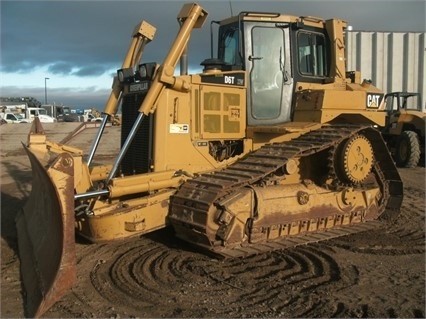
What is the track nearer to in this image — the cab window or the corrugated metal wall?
the cab window

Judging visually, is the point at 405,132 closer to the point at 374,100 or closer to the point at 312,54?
the point at 374,100

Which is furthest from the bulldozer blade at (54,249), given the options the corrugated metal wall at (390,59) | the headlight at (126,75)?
the corrugated metal wall at (390,59)

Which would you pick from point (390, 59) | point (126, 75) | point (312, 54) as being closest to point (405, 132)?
point (390, 59)

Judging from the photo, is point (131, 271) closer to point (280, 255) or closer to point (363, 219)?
point (280, 255)

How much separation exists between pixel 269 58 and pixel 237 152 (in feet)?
4.53

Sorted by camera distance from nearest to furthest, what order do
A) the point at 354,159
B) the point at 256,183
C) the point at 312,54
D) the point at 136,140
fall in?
1. the point at 256,183
2. the point at 136,140
3. the point at 354,159
4. the point at 312,54

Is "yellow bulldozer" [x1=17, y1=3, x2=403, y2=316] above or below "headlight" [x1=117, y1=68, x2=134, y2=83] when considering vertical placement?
below

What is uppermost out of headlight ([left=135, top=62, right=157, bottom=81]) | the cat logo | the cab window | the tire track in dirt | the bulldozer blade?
the cab window

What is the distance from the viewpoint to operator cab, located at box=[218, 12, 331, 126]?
6.64 m

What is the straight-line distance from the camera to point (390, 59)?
1639 centimetres

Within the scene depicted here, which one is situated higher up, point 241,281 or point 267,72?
point 267,72

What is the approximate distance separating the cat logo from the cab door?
4.06ft

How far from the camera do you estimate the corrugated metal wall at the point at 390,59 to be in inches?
632

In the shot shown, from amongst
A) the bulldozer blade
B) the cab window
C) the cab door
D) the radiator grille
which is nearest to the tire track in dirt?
the bulldozer blade
